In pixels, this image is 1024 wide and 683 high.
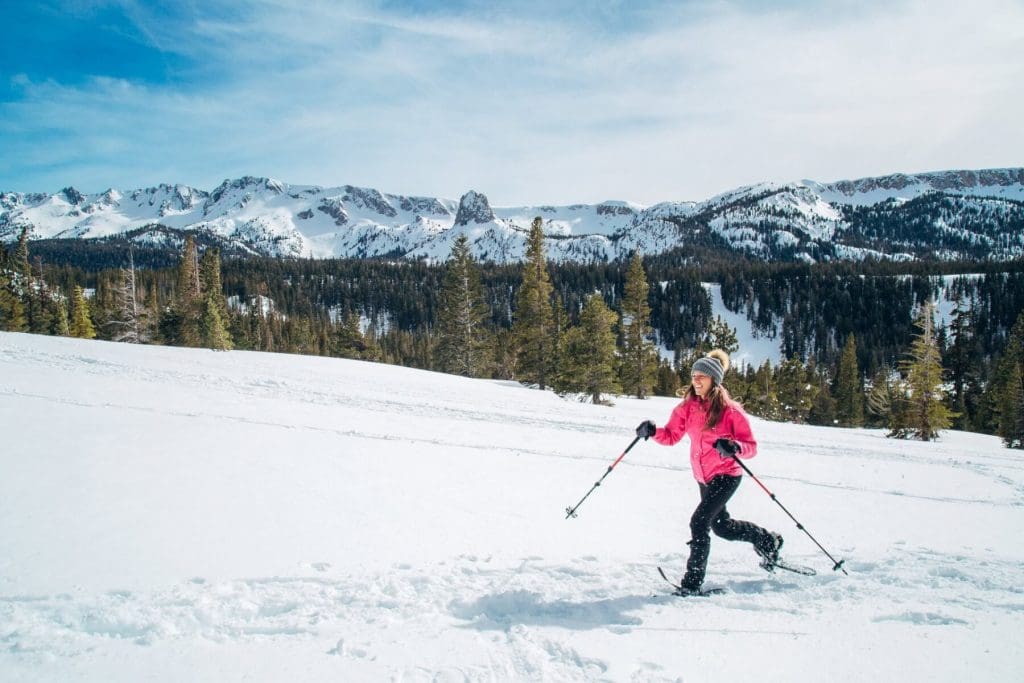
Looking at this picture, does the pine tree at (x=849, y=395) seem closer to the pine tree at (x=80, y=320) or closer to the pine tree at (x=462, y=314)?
the pine tree at (x=462, y=314)

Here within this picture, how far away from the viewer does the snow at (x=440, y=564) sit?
12.6 feet

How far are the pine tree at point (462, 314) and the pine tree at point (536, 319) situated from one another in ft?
21.4

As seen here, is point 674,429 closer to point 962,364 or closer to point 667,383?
point 962,364

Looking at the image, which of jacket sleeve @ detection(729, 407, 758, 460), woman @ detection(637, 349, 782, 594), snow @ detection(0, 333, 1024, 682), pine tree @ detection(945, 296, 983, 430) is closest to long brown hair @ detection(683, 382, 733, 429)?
woman @ detection(637, 349, 782, 594)

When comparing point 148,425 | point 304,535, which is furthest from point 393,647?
point 148,425

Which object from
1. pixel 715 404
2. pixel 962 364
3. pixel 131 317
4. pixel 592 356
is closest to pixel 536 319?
pixel 592 356

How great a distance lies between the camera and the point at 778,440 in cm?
1680

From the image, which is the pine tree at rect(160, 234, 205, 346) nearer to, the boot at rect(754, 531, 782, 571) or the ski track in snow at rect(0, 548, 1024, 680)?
the ski track in snow at rect(0, 548, 1024, 680)

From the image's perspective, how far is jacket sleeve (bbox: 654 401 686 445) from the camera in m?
5.57

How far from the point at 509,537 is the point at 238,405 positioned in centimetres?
1084

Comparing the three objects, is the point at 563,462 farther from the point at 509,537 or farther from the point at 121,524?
the point at 121,524

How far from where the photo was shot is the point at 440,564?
18.6 feet

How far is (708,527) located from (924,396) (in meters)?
31.9

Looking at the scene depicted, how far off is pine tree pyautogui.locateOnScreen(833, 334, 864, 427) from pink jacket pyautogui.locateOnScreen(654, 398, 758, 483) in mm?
65203
